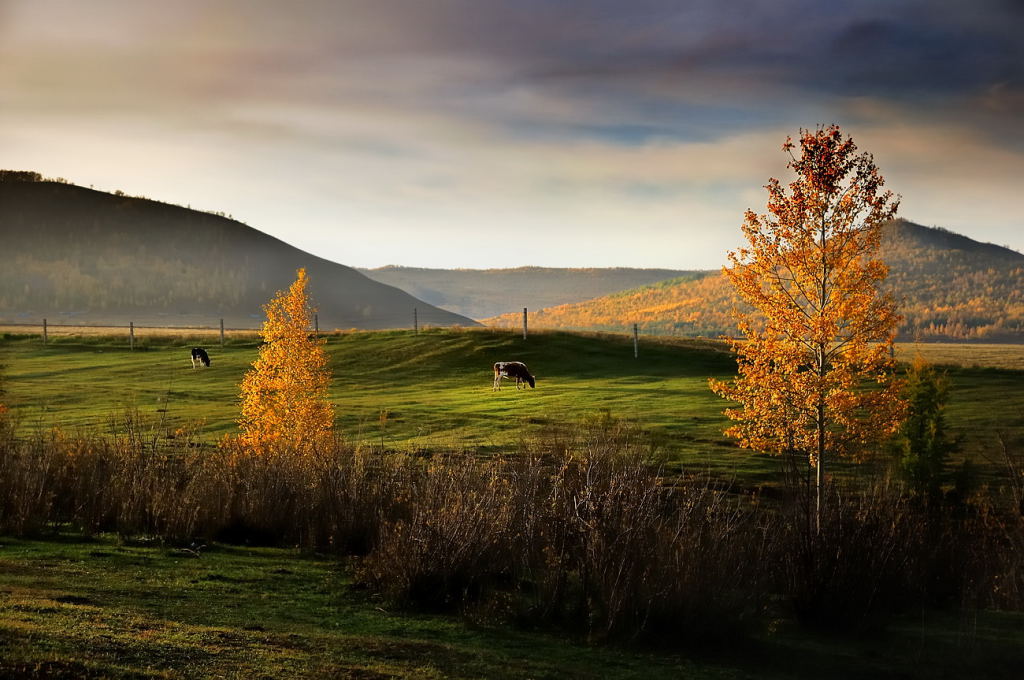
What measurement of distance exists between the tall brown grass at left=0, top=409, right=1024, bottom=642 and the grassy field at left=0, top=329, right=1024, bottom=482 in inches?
173

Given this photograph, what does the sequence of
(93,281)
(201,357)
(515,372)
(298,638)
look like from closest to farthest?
(298,638), (515,372), (201,357), (93,281)

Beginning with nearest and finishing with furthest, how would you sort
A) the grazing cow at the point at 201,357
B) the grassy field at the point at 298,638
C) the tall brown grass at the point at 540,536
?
the grassy field at the point at 298,638 → the tall brown grass at the point at 540,536 → the grazing cow at the point at 201,357

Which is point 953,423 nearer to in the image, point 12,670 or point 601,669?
point 601,669

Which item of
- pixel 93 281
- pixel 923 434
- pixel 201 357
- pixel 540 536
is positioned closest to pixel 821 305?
pixel 923 434

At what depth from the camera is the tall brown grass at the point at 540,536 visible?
956cm

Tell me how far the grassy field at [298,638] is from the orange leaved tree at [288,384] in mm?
13540

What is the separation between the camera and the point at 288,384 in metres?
25.9

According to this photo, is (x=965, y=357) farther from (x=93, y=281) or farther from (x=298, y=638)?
(x=93, y=281)

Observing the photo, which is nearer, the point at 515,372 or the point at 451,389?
the point at 515,372

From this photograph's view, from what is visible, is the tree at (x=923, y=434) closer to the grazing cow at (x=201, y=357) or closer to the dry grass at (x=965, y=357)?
the dry grass at (x=965, y=357)

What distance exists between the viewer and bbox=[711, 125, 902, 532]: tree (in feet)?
65.2

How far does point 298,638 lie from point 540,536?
366cm

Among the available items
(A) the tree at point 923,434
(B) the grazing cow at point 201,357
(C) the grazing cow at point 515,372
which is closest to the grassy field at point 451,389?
(C) the grazing cow at point 515,372

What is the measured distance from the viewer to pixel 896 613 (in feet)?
38.4
